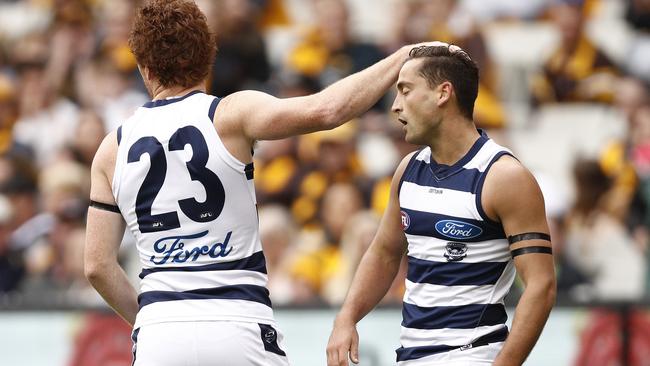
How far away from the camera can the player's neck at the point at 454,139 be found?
15.1ft

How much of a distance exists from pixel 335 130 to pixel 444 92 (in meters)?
5.65

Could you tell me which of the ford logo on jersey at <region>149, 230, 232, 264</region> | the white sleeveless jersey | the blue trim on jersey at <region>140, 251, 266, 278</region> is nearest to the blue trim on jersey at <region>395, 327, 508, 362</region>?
→ the white sleeveless jersey

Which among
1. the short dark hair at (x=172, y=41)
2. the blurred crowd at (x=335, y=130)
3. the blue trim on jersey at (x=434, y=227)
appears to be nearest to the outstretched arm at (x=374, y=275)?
the blue trim on jersey at (x=434, y=227)

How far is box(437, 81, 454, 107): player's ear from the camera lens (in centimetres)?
454

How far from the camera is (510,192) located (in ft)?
14.4

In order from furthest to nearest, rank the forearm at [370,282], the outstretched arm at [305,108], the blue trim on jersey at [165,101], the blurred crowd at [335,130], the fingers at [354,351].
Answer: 1. the blurred crowd at [335,130]
2. the forearm at [370,282]
3. the fingers at [354,351]
4. the blue trim on jersey at [165,101]
5. the outstretched arm at [305,108]

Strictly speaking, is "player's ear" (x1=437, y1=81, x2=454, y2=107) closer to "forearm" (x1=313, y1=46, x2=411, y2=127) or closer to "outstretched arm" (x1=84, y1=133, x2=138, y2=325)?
"forearm" (x1=313, y1=46, x2=411, y2=127)

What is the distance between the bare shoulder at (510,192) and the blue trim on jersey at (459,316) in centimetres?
36

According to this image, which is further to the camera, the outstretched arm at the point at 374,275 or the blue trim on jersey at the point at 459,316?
the outstretched arm at the point at 374,275

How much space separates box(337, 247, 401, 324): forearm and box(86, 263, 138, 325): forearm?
2.86 ft

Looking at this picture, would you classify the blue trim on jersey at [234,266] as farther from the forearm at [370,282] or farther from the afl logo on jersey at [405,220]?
the afl logo on jersey at [405,220]

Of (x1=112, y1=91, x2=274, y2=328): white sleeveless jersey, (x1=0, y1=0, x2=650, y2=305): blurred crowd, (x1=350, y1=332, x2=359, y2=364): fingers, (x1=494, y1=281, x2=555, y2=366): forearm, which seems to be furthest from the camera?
(x1=0, y1=0, x2=650, y2=305): blurred crowd

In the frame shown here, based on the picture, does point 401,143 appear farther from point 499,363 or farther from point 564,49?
point 499,363

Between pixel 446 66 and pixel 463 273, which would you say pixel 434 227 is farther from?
pixel 446 66
